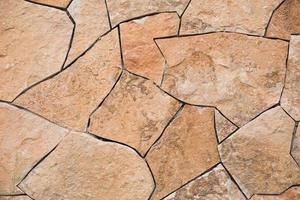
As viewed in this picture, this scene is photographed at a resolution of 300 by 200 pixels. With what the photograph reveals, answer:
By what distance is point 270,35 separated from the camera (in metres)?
2.33

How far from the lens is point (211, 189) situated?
2.30 metres

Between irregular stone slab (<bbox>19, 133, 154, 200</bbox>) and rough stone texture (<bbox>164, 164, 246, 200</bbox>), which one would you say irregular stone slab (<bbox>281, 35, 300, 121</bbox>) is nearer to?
rough stone texture (<bbox>164, 164, 246, 200</bbox>)

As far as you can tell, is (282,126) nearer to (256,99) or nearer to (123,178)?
(256,99)

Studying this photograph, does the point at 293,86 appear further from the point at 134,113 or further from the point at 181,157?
the point at 134,113

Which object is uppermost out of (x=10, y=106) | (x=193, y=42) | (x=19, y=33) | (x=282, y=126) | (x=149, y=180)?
(x=19, y=33)

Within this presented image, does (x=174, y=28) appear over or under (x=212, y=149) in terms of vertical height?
over

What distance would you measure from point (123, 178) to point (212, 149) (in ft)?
1.63

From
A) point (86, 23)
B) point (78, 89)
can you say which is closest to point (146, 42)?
point (86, 23)

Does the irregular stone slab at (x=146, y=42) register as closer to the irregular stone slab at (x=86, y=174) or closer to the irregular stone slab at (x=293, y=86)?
the irregular stone slab at (x=86, y=174)

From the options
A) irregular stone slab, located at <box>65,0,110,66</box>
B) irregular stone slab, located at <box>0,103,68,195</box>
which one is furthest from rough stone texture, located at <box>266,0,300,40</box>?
irregular stone slab, located at <box>0,103,68,195</box>

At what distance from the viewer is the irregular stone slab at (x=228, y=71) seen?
2324 mm

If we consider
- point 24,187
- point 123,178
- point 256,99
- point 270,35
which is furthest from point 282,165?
point 24,187

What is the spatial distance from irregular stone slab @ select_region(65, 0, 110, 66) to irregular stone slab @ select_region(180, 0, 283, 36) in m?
0.44

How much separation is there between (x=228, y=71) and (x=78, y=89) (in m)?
0.81
